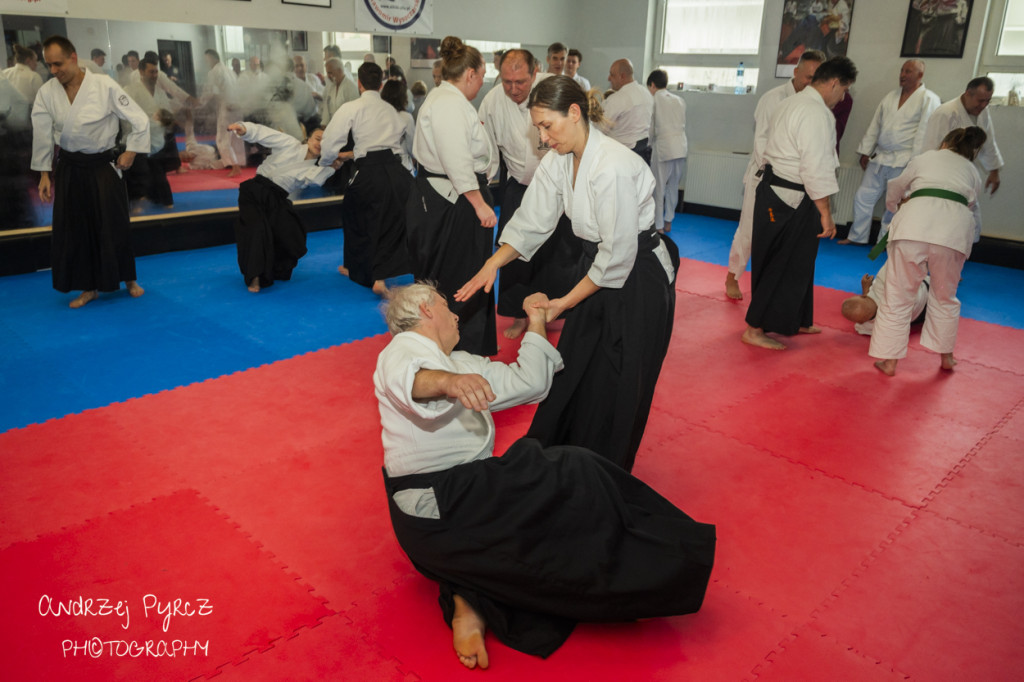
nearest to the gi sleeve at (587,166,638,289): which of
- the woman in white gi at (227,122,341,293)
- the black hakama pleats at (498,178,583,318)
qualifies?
the black hakama pleats at (498,178,583,318)

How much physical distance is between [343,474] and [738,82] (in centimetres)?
728

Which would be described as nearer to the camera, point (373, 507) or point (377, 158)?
point (373, 507)

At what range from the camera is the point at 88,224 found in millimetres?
4988

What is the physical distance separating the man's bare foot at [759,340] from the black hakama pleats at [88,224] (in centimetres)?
418

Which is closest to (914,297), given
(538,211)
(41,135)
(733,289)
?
(733,289)

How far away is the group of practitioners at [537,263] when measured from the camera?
1954mm

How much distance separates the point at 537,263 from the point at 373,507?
2.16m

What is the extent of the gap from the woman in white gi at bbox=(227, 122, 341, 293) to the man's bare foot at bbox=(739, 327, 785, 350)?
124 inches

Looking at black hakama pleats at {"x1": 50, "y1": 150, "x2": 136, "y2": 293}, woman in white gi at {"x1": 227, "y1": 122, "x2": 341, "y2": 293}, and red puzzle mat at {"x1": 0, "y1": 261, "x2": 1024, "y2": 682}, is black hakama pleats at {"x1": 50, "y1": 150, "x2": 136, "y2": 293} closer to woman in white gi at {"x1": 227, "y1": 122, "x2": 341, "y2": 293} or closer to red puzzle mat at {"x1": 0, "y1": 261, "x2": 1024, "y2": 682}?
woman in white gi at {"x1": 227, "y1": 122, "x2": 341, "y2": 293}

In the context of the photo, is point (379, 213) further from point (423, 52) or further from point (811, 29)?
point (811, 29)

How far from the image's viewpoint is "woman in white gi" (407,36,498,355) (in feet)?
12.4

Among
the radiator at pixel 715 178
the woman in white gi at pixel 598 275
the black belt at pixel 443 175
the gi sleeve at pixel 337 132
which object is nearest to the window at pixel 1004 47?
the radiator at pixel 715 178

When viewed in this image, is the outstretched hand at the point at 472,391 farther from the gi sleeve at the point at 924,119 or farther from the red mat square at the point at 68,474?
the gi sleeve at the point at 924,119

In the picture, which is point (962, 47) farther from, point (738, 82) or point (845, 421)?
point (845, 421)
